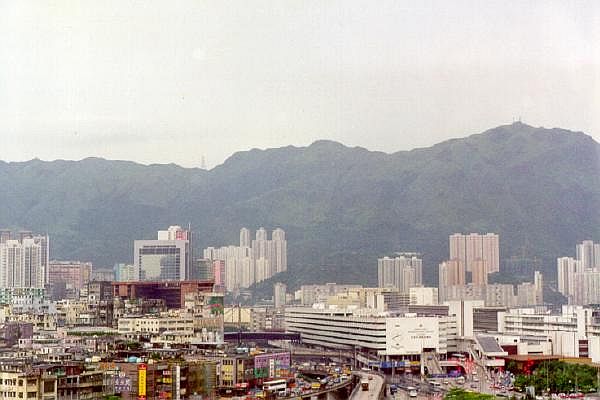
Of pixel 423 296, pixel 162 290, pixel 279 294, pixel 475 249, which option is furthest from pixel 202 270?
pixel 475 249

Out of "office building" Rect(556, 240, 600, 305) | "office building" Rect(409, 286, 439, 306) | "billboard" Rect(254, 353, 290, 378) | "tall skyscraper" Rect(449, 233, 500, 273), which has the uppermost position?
"tall skyscraper" Rect(449, 233, 500, 273)

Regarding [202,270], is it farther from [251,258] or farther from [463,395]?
[463,395]

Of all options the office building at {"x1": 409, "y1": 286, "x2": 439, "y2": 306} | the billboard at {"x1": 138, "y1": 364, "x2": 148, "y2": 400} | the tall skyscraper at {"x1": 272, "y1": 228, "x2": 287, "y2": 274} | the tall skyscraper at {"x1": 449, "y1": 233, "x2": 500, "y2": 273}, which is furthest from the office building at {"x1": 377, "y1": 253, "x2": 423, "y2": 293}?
the billboard at {"x1": 138, "y1": 364, "x2": 148, "y2": 400}

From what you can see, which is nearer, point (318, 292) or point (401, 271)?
point (318, 292)

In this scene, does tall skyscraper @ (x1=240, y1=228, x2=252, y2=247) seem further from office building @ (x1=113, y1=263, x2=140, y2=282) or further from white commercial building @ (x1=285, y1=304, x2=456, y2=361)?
white commercial building @ (x1=285, y1=304, x2=456, y2=361)

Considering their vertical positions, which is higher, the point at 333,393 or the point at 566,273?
the point at 566,273

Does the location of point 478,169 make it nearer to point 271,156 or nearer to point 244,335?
point 271,156

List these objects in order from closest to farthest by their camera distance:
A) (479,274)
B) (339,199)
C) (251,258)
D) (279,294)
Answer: (479,274), (279,294), (251,258), (339,199)
